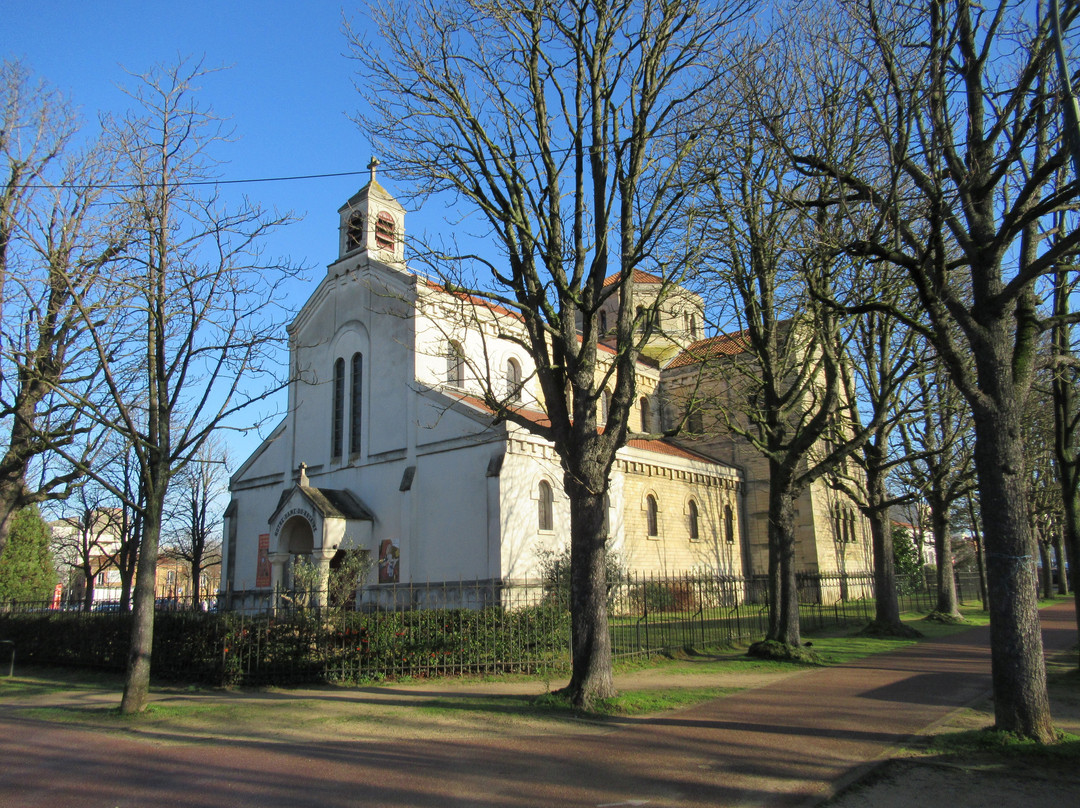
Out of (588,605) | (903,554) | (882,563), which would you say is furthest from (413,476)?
(903,554)

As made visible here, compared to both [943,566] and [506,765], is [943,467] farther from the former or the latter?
[506,765]

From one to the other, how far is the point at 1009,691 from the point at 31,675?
18.3 m

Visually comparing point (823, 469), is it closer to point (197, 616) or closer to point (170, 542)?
point (197, 616)

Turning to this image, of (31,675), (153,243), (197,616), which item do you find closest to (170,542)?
(31,675)

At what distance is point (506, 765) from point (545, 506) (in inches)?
650

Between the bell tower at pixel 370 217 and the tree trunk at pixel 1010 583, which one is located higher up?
the bell tower at pixel 370 217

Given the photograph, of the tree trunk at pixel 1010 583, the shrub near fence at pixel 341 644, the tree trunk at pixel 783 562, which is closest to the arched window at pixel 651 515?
the tree trunk at pixel 783 562

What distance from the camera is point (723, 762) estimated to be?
24.4 feet

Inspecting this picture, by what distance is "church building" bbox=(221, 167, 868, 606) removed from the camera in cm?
2306

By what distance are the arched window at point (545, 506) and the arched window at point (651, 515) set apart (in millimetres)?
5828

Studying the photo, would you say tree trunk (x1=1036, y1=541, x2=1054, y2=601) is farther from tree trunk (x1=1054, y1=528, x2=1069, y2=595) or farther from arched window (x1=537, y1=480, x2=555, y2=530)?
arched window (x1=537, y1=480, x2=555, y2=530)

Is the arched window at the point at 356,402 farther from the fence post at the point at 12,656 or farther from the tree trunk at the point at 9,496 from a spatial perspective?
the tree trunk at the point at 9,496

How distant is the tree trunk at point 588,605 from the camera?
10.0 metres

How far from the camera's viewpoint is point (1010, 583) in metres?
7.54
